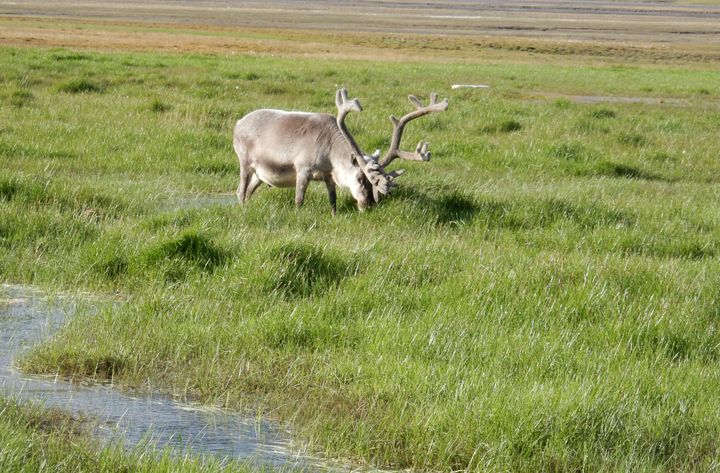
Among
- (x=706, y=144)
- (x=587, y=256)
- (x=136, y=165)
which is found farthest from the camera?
(x=706, y=144)

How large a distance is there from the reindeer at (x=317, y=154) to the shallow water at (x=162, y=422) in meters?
4.84

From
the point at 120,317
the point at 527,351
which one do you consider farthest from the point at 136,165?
the point at 527,351

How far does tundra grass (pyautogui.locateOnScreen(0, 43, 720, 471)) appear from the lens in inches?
225

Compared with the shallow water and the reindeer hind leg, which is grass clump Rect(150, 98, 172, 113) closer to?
the reindeer hind leg

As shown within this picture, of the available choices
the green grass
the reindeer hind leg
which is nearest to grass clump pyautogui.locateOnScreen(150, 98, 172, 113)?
the reindeer hind leg

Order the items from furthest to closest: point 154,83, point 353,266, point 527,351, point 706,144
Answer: point 154,83
point 706,144
point 353,266
point 527,351

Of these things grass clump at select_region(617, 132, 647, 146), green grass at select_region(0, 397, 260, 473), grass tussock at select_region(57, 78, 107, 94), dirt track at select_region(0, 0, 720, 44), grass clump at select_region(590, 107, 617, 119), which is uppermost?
green grass at select_region(0, 397, 260, 473)

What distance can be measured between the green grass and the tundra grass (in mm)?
986

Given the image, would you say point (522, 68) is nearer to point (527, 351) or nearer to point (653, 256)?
point (653, 256)

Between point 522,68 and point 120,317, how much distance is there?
1459 inches

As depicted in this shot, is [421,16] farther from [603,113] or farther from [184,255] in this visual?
[184,255]

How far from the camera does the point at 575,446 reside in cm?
553

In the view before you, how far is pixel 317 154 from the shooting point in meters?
11.3

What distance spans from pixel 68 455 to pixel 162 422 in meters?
0.95
